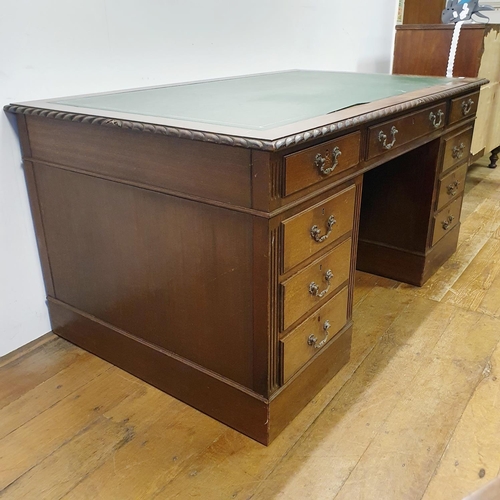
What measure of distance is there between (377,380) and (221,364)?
19.5 inches

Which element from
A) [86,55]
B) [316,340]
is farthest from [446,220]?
[86,55]

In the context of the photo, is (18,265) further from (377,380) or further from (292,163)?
(377,380)

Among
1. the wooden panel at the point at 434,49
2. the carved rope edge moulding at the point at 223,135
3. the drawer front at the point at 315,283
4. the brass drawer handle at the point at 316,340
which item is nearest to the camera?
the carved rope edge moulding at the point at 223,135

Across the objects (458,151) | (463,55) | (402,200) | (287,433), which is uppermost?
(463,55)

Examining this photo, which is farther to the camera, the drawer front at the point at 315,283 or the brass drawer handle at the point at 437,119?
the brass drawer handle at the point at 437,119

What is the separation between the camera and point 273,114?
116 cm

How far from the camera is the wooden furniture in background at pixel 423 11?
3115mm

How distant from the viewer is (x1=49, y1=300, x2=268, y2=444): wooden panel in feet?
4.02

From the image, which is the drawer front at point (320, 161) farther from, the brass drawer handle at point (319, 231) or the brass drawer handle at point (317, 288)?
the brass drawer handle at point (317, 288)

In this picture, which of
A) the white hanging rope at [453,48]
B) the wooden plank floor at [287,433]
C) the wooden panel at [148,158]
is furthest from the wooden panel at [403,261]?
the wooden panel at [148,158]

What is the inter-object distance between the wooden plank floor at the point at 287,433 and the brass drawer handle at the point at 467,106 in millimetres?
796

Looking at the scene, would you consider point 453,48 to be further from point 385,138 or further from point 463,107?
point 385,138

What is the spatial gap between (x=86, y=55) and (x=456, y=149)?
1355mm

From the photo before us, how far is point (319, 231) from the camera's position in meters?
1.18
